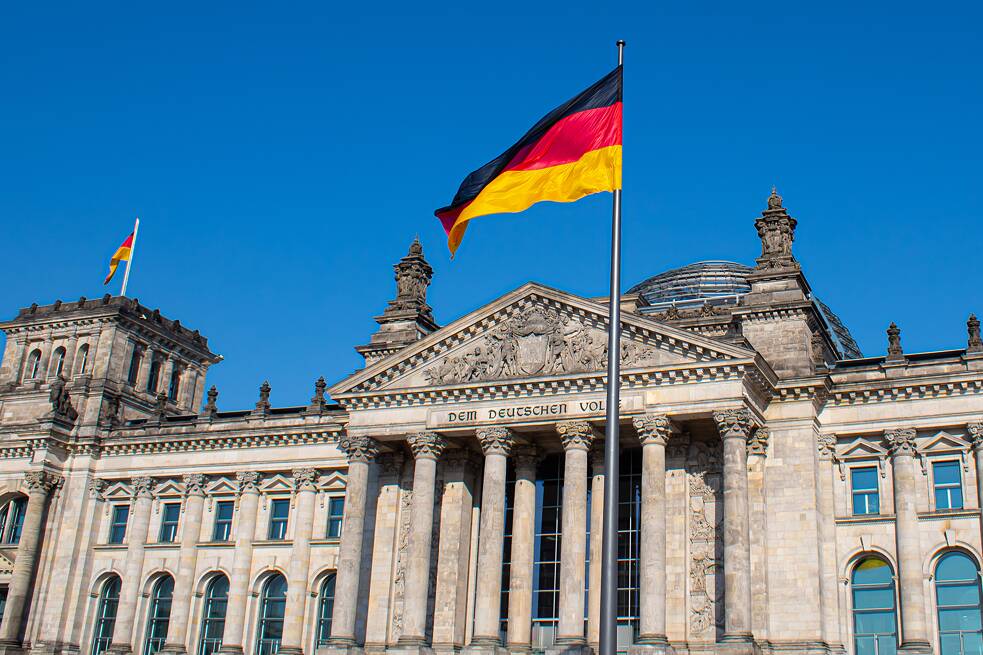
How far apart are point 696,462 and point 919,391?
347 inches

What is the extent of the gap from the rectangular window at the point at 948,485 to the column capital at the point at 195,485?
111ft

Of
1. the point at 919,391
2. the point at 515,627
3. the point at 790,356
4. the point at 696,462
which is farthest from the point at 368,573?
the point at 919,391

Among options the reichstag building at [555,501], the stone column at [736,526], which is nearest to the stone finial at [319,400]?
the reichstag building at [555,501]

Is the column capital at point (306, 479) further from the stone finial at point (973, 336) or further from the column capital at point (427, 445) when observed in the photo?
the stone finial at point (973, 336)

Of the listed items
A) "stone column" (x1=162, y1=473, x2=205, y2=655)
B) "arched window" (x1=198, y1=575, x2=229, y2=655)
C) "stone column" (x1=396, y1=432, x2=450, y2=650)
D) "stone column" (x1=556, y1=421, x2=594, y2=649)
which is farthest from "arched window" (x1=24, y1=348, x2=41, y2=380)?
"stone column" (x1=556, y1=421, x2=594, y2=649)

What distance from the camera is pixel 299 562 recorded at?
5209 cm

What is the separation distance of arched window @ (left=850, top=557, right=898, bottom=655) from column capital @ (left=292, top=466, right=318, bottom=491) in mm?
24672

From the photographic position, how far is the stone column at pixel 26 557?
54.8 metres

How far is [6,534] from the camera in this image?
5850 cm

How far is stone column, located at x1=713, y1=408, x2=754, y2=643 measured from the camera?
3928 centimetres

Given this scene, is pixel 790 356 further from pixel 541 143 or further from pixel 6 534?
pixel 6 534

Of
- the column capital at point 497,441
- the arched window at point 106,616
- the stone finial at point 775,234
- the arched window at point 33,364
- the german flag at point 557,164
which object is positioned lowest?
the arched window at point 106,616

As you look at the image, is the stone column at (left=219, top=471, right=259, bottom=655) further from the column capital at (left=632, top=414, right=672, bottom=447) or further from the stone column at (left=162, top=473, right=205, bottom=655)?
the column capital at (left=632, top=414, right=672, bottom=447)

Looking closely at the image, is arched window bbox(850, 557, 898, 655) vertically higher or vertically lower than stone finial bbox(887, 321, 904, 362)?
lower
